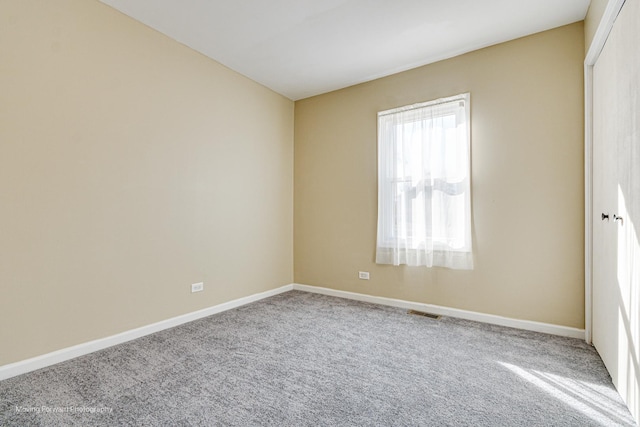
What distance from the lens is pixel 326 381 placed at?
196cm

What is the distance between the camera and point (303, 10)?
8.24 ft

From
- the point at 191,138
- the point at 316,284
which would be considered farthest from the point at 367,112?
the point at 316,284

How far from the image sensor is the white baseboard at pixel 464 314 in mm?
2679

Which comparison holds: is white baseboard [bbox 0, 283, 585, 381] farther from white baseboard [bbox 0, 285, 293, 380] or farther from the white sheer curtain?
the white sheer curtain

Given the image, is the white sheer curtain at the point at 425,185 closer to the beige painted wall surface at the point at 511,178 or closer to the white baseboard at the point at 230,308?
the beige painted wall surface at the point at 511,178

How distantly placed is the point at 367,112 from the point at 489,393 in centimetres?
313

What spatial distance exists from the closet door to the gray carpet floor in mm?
263

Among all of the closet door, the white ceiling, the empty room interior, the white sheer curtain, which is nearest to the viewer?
the closet door

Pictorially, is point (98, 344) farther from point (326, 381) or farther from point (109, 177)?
point (326, 381)

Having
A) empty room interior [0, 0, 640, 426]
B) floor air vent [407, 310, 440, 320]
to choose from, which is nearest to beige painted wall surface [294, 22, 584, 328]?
empty room interior [0, 0, 640, 426]

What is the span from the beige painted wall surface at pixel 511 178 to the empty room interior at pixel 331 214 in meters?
0.02

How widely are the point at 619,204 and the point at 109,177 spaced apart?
3596mm

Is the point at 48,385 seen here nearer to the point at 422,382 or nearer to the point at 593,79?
the point at 422,382

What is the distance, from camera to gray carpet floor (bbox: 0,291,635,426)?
1615 millimetres
